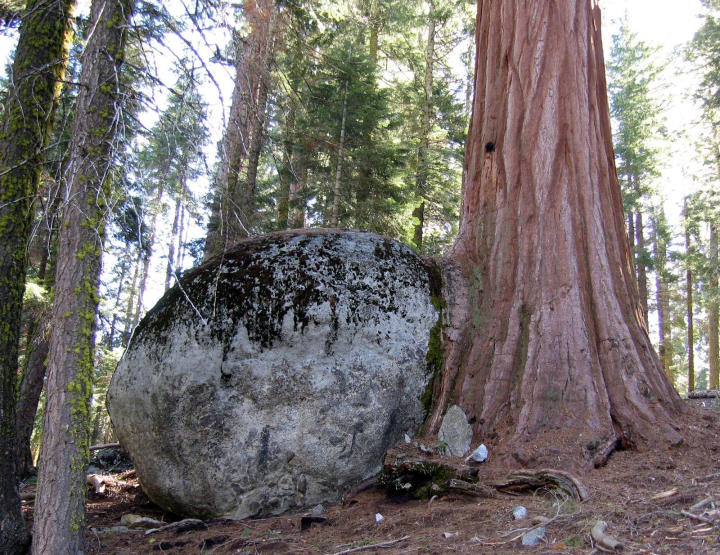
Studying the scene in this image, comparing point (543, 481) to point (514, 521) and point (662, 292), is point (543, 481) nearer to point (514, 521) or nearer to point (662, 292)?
point (514, 521)

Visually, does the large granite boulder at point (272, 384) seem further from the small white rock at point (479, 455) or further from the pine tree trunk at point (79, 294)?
the pine tree trunk at point (79, 294)

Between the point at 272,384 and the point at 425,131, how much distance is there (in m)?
13.8

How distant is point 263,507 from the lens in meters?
4.33

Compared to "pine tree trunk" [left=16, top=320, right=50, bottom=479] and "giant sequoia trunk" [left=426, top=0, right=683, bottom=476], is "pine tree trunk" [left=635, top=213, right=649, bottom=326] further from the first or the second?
"pine tree trunk" [left=16, top=320, right=50, bottom=479]

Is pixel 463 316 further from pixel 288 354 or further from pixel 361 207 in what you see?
pixel 361 207

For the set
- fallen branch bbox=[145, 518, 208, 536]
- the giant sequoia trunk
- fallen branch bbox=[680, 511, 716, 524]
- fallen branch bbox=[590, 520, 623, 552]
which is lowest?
fallen branch bbox=[145, 518, 208, 536]

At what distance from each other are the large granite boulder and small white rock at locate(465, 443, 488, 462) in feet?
2.14

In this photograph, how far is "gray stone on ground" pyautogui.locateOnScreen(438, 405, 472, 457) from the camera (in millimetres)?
4438

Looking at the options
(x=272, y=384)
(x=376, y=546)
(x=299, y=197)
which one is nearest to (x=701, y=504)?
(x=376, y=546)

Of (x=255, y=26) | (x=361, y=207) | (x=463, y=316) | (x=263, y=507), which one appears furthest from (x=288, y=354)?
Answer: (x=361, y=207)

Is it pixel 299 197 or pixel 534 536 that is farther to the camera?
pixel 299 197

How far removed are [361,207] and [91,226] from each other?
30.0ft

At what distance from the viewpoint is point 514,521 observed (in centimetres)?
310

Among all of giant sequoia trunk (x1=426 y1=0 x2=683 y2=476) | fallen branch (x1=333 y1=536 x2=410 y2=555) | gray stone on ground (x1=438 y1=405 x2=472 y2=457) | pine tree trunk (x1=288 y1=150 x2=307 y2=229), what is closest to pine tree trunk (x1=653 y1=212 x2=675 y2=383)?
pine tree trunk (x1=288 y1=150 x2=307 y2=229)
